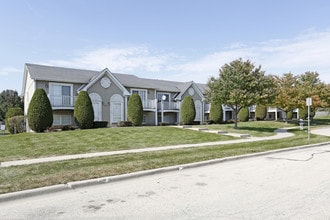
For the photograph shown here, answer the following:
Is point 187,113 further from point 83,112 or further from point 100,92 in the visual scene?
point 83,112

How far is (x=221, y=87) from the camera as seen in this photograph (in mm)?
23047

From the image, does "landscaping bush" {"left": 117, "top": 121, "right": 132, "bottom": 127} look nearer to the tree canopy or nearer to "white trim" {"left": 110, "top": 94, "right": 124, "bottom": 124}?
"white trim" {"left": 110, "top": 94, "right": 124, "bottom": 124}

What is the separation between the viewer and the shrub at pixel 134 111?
26.8m

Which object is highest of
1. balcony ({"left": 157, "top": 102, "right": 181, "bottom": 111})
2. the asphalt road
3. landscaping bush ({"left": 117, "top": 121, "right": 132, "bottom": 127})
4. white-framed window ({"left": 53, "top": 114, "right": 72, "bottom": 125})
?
balcony ({"left": 157, "top": 102, "right": 181, "bottom": 111})

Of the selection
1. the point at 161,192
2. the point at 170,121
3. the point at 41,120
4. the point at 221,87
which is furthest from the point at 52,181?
the point at 170,121

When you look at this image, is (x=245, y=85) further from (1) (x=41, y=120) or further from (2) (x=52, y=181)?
(2) (x=52, y=181)

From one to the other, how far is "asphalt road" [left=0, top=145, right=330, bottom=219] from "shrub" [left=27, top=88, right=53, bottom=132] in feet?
54.4

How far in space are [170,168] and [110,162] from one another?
2.09 meters

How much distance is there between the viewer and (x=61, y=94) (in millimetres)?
26094

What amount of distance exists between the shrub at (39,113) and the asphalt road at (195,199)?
1659 cm

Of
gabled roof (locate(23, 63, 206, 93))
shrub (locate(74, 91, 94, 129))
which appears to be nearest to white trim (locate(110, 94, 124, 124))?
gabled roof (locate(23, 63, 206, 93))

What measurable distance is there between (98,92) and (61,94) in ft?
11.4

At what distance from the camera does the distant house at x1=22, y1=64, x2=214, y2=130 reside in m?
25.4

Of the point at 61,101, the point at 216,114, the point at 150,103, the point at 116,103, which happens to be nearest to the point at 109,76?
the point at 116,103
